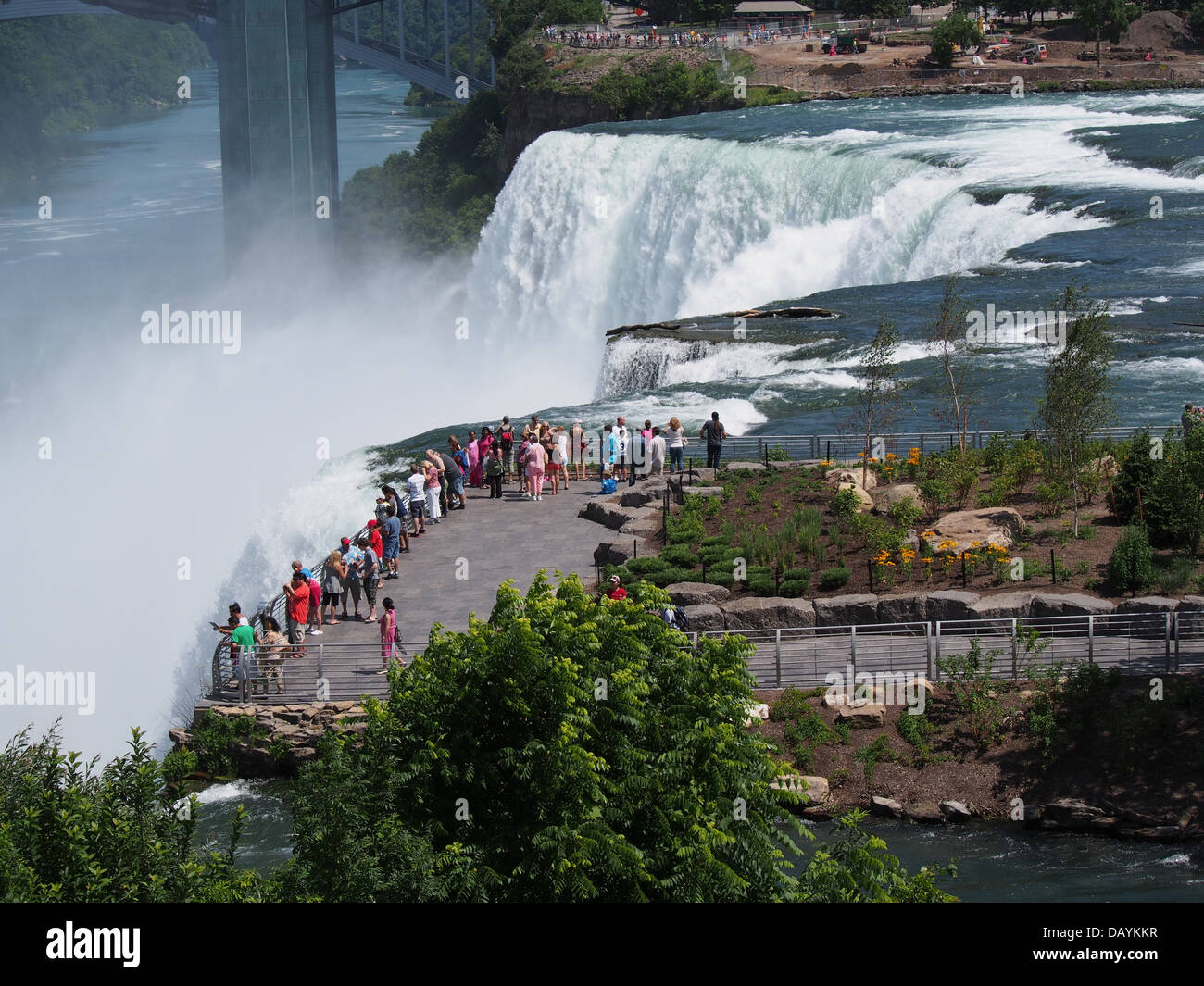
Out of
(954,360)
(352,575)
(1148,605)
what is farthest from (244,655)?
(954,360)

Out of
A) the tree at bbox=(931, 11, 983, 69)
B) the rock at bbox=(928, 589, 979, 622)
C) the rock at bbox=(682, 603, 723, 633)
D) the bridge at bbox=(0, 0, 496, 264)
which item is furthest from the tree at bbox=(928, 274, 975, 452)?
the bridge at bbox=(0, 0, 496, 264)

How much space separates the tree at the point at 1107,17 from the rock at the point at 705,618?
60.8 m

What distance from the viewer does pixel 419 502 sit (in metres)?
25.1

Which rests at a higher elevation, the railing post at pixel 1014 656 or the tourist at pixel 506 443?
the tourist at pixel 506 443

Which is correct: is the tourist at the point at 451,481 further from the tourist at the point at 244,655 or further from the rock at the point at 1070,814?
the rock at the point at 1070,814

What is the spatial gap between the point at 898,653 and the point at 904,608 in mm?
712

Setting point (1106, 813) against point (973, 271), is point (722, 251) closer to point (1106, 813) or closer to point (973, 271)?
point (973, 271)

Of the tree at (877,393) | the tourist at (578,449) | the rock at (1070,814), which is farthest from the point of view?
the tourist at (578,449)

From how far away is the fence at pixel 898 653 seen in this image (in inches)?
741

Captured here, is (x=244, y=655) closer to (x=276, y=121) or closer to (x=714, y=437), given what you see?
(x=714, y=437)

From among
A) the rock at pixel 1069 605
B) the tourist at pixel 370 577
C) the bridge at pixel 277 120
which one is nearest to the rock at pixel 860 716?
the rock at pixel 1069 605

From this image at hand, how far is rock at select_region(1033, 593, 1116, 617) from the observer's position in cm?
1941

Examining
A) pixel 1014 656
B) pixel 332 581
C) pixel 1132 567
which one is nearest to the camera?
pixel 1014 656
